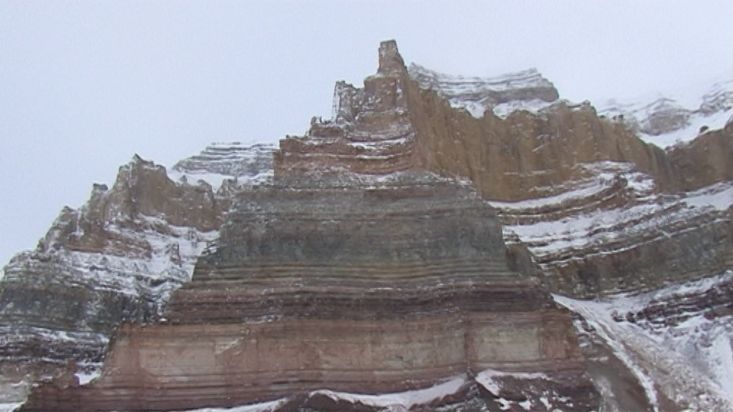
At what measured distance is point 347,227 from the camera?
32.2 metres

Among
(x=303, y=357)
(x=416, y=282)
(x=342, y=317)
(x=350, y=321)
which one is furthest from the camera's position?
(x=416, y=282)

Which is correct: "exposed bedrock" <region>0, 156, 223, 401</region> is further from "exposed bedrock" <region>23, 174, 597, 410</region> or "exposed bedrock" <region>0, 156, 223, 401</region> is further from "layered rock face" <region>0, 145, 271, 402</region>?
"exposed bedrock" <region>23, 174, 597, 410</region>

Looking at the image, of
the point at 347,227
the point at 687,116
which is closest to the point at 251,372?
the point at 347,227

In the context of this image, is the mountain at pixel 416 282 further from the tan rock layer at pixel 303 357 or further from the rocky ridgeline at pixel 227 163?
the rocky ridgeline at pixel 227 163

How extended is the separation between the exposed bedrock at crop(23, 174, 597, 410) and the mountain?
66 millimetres

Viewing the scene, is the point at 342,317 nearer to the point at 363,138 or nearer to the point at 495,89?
the point at 363,138

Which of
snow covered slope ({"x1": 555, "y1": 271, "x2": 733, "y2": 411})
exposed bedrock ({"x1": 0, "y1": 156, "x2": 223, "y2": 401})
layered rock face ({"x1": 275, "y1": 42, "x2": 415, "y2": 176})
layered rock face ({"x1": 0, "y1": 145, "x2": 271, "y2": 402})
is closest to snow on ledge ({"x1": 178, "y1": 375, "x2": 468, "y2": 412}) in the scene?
snow covered slope ({"x1": 555, "y1": 271, "x2": 733, "y2": 411})

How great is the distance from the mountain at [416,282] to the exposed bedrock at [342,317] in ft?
0.22

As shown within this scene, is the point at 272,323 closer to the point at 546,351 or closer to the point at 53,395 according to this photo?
the point at 53,395

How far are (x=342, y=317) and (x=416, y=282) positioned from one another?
3102 mm

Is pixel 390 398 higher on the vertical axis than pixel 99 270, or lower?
lower

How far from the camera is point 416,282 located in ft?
99.0

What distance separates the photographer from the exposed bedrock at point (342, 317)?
86.9 feet

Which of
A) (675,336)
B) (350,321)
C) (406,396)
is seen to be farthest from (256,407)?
(675,336)
